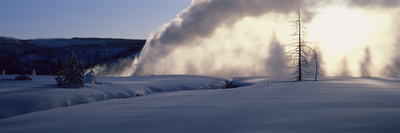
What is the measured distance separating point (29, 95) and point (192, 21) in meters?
32.6

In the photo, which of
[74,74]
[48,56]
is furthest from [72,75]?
[48,56]

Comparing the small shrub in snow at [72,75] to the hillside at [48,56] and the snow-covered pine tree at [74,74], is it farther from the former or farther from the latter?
the hillside at [48,56]

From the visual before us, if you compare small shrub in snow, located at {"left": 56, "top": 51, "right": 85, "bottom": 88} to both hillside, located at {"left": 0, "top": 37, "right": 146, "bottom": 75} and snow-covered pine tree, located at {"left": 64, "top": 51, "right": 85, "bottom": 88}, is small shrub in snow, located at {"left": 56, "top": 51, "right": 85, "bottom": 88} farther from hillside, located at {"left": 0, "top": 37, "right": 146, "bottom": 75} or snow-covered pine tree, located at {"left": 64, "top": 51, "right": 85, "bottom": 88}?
hillside, located at {"left": 0, "top": 37, "right": 146, "bottom": 75}

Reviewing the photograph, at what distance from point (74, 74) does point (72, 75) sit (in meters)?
0.13

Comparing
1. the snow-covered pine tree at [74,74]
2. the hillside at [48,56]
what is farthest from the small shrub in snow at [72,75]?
the hillside at [48,56]

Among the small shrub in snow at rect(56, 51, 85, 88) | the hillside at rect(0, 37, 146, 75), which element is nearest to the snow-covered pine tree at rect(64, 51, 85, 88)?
the small shrub in snow at rect(56, 51, 85, 88)

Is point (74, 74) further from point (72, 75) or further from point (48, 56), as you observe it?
point (48, 56)

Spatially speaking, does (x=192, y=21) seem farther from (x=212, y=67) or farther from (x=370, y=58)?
(x=370, y=58)

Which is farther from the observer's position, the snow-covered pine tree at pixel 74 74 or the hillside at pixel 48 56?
the hillside at pixel 48 56

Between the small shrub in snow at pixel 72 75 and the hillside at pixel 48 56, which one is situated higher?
the hillside at pixel 48 56

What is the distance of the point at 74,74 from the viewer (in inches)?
557

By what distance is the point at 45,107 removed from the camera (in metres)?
9.47

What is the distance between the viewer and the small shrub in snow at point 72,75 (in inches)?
548

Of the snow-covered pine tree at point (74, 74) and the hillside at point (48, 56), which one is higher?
the hillside at point (48, 56)
